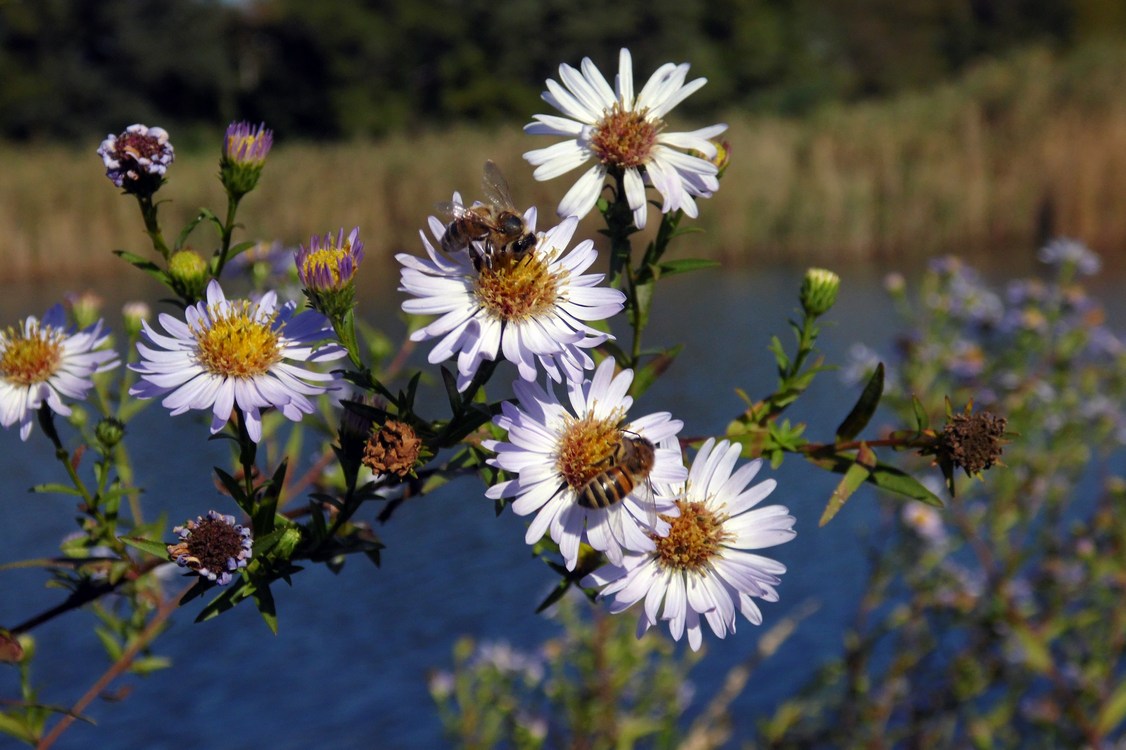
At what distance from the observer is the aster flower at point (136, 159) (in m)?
1.04

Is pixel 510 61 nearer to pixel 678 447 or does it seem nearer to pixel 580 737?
pixel 580 737

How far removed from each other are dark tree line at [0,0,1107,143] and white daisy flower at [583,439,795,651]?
22.2 metres

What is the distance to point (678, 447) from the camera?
883 millimetres

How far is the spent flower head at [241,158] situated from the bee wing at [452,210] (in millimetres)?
178

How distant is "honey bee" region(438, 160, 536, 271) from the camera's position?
3.12 ft

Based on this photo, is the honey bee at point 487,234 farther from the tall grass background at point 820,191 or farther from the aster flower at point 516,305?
the tall grass background at point 820,191

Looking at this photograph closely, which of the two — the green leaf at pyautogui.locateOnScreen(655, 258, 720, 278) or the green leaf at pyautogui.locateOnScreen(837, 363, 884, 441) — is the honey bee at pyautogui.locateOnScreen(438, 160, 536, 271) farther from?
the green leaf at pyautogui.locateOnScreen(837, 363, 884, 441)

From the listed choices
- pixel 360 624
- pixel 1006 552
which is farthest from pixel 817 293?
pixel 360 624

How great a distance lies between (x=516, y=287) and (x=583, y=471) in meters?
0.15

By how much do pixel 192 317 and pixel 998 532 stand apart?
2.58 meters

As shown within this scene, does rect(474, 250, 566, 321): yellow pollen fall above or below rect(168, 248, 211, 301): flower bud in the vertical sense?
below

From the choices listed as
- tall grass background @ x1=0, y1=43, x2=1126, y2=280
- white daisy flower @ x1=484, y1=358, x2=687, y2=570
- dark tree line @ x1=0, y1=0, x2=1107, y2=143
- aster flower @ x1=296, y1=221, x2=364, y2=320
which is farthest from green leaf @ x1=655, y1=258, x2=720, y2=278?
dark tree line @ x1=0, y1=0, x2=1107, y2=143

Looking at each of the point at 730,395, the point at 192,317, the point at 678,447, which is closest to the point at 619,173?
the point at 678,447

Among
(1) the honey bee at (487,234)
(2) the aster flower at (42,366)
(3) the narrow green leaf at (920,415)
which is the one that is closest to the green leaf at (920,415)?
(3) the narrow green leaf at (920,415)
